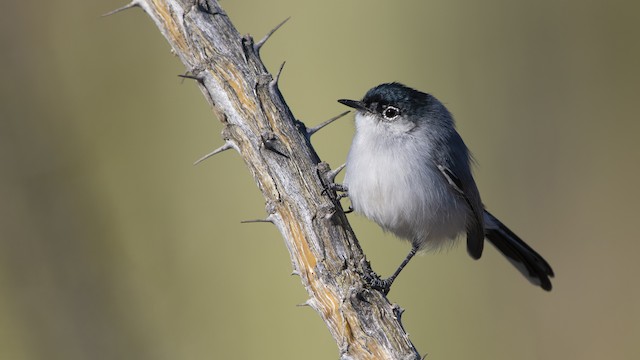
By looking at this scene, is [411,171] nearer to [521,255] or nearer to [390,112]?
[390,112]

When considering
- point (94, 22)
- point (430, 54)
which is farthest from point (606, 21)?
point (94, 22)

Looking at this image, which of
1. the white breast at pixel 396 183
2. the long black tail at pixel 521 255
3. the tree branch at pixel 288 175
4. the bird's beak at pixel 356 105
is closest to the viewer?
the tree branch at pixel 288 175

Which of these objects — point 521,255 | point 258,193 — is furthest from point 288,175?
point 258,193

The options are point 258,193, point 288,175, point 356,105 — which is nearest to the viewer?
point 288,175

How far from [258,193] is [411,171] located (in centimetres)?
178

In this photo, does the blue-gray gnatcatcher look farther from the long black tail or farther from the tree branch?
the tree branch

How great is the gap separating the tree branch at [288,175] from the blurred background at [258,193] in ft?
7.29

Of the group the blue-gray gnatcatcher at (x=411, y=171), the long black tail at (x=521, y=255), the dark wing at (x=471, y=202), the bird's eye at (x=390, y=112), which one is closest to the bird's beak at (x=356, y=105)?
the blue-gray gnatcatcher at (x=411, y=171)

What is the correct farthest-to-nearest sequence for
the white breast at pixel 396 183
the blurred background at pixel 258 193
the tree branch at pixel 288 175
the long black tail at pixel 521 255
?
the blurred background at pixel 258 193, the long black tail at pixel 521 255, the white breast at pixel 396 183, the tree branch at pixel 288 175

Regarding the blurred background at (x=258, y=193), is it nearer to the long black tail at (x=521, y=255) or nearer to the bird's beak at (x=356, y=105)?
the long black tail at (x=521, y=255)

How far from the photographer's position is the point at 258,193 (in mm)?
5129

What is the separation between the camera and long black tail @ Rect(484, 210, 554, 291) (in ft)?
14.5

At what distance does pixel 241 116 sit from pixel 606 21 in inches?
168

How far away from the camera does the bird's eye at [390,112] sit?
A: 3.82 metres
